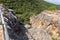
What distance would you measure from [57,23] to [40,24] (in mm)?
1813

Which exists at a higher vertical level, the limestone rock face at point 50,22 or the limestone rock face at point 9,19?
the limestone rock face at point 9,19

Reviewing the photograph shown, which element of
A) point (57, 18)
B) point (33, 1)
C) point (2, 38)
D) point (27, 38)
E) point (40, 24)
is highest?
point (2, 38)

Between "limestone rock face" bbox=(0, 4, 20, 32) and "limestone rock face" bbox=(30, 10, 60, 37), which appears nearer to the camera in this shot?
"limestone rock face" bbox=(0, 4, 20, 32)

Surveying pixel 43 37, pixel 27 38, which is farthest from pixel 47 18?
pixel 27 38

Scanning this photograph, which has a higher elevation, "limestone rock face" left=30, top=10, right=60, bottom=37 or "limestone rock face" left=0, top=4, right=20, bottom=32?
"limestone rock face" left=0, top=4, right=20, bottom=32

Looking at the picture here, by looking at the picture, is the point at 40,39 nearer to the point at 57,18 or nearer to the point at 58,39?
the point at 58,39

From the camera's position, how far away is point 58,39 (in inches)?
484

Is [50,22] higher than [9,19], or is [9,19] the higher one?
[9,19]

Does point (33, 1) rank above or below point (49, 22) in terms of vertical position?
below

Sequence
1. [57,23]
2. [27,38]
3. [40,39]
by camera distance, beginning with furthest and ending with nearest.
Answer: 1. [57,23]
2. [40,39]
3. [27,38]

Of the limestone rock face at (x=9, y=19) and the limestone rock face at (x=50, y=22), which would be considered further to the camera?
the limestone rock face at (x=50, y=22)

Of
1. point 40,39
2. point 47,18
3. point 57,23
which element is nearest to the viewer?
point 40,39

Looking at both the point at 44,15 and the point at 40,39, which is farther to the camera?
the point at 44,15

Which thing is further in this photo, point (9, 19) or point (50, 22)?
point (50, 22)
